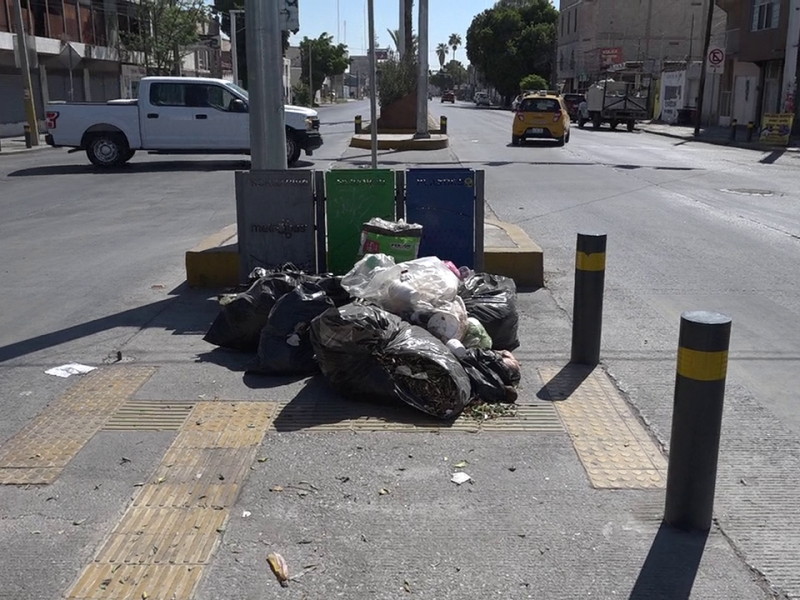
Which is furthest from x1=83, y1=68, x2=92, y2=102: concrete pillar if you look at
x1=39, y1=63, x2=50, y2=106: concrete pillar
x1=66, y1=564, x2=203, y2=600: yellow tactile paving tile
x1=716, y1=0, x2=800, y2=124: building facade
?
x1=66, y1=564, x2=203, y2=600: yellow tactile paving tile

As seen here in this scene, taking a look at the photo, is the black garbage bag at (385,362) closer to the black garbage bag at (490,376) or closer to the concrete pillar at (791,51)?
the black garbage bag at (490,376)

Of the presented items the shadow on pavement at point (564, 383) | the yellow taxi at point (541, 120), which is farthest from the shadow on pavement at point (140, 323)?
the yellow taxi at point (541, 120)

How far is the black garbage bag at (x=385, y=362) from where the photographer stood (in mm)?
5227

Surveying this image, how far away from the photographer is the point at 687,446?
3811 millimetres

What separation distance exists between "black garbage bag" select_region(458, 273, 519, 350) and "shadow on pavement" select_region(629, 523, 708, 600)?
264cm

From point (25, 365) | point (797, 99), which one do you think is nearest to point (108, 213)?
point (25, 365)

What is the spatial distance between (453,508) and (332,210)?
4380 mm

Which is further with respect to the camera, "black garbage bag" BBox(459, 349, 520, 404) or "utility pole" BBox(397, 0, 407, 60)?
"utility pole" BBox(397, 0, 407, 60)

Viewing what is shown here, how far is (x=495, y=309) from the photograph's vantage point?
6.46m

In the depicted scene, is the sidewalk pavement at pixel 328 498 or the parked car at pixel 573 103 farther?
the parked car at pixel 573 103

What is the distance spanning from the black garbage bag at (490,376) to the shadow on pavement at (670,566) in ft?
5.49

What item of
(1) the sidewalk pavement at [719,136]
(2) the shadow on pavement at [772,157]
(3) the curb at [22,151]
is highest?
(3) the curb at [22,151]

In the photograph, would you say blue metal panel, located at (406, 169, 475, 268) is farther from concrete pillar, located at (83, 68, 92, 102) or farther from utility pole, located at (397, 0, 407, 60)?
concrete pillar, located at (83, 68, 92, 102)

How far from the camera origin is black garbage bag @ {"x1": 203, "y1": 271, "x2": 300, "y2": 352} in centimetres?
645
